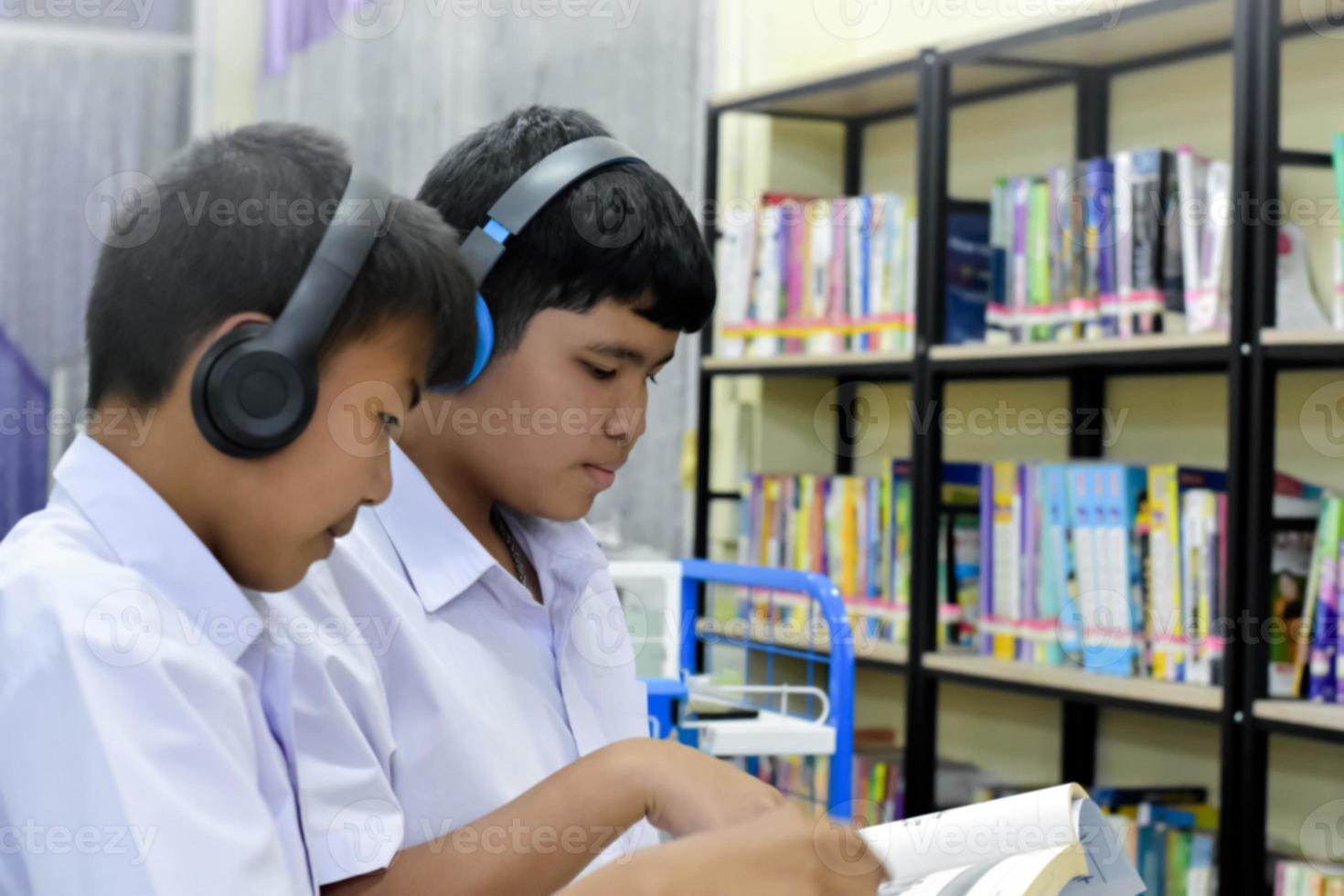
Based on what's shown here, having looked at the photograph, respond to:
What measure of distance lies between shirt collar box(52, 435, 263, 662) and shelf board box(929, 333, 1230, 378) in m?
1.75

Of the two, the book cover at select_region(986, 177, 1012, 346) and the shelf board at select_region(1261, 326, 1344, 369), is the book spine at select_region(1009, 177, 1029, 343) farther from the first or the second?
the shelf board at select_region(1261, 326, 1344, 369)

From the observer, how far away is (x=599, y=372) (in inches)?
39.8

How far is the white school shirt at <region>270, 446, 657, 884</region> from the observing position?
2.39 ft

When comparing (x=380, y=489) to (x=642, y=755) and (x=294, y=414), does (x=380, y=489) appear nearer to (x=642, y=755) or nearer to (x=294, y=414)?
(x=294, y=414)

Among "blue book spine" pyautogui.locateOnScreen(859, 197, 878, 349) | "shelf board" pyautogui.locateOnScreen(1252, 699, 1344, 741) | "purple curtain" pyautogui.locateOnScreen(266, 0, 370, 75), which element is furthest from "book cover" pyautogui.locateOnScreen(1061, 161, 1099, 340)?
"purple curtain" pyautogui.locateOnScreen(266, 0, 370, 75)

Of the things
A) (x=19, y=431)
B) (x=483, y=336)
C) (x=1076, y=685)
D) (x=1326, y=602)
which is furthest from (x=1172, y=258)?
(x=19, y=431)

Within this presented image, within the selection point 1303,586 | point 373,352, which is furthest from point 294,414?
point 1303,586

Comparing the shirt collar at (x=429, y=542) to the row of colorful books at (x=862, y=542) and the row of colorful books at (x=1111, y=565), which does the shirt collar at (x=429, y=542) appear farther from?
the row of colorful books at (x=862, y=542)

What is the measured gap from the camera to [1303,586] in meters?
2.06

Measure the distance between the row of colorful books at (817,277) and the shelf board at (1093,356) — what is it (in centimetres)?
17

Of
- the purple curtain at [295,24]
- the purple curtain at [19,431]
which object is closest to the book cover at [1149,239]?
the purple curtain at [295,24]

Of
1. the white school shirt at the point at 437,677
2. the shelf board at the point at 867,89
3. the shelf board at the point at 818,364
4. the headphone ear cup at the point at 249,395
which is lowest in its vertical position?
the white school shirt at the point at 437,677

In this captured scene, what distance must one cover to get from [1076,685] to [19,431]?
3.07 meters

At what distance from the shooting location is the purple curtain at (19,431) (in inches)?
161
